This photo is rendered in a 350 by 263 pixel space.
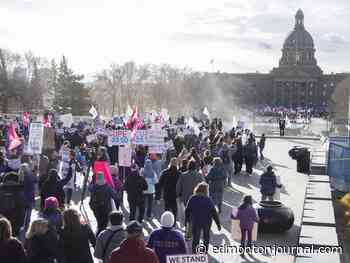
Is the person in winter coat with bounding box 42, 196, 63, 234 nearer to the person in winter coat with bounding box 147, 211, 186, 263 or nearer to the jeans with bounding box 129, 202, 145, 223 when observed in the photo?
the person in winter coat with bounding box 147, 211, 186, 263

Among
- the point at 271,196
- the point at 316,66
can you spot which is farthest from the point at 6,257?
the point at 316,66

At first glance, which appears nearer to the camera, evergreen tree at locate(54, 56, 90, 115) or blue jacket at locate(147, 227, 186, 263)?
blue jacket at locate(147, 227, 186, 263)

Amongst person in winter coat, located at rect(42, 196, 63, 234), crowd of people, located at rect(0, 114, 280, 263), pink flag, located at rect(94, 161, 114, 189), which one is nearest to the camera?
crowd of people, located at rect(0, 114, 280, 263)

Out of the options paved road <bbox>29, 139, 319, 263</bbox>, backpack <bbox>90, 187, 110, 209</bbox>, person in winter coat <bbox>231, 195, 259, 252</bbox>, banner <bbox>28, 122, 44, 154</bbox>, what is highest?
banner <bbox>28, 122, 44, 154</bbox>

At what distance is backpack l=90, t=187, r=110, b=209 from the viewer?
11070 millimetres

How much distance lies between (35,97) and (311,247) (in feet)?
218

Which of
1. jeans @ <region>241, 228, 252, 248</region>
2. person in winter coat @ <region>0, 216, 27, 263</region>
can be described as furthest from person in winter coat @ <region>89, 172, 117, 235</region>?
person in winter coat @ <region>0, 216, 27, 263</region>

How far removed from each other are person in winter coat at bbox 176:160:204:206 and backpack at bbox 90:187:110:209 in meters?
2.17

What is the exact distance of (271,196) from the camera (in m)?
15.3

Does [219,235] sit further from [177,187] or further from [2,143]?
[2,143]

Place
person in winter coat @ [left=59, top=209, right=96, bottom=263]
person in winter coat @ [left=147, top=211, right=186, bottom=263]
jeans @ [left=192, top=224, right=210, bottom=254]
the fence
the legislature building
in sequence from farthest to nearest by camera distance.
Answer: the legislature building → the fence → jeans @ [left=192, top=224, right=210, bottom=254] → person in winter coat @ [left=59, top=209, right=96, bottom=263] → person in winter coat @ [left=147, top=211, right=186, bottom=263]

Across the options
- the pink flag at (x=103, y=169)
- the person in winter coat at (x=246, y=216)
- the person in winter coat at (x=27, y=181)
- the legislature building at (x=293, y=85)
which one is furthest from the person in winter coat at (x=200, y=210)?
the legislature building at (x=293, y=85)

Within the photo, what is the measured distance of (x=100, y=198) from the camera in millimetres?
11078

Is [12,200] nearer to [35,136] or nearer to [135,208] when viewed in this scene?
[135,208]
